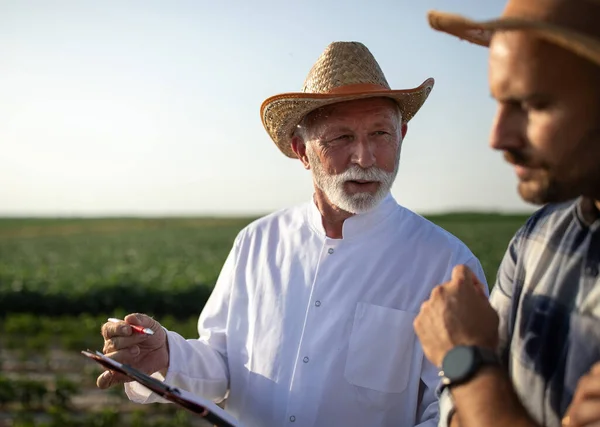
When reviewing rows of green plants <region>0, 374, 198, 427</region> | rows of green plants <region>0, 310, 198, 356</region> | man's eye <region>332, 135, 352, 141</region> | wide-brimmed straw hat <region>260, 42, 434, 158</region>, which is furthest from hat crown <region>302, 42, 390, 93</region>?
rows of green plants <region>0, 310, 198, 356</region>

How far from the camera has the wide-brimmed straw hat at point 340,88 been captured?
122 inches

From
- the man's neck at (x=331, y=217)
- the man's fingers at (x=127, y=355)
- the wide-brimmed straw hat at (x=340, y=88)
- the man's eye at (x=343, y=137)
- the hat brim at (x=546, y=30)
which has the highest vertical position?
the hat brim at (x=546, y=30)

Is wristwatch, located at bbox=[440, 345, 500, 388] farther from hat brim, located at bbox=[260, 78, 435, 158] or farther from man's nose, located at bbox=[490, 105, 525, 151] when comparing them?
hat brim, located at bbox=[260, 78, 435, 158]

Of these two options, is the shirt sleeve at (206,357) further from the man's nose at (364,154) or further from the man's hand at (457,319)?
the man's hand at (457,319)

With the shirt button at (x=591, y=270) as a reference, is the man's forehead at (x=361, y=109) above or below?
above

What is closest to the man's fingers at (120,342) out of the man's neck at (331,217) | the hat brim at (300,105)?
the man's neck at (331,217)

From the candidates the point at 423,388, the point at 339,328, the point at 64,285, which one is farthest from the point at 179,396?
the point at 64,285

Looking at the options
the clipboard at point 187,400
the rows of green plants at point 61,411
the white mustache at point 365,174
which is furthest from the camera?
the rows of green plants at point 61,411

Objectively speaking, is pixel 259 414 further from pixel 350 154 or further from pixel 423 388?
pixel 350 154

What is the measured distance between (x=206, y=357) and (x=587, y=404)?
213cm

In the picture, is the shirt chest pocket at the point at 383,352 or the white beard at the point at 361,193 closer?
the shirt chest pocket at the point at 383,352

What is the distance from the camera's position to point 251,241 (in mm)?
3463

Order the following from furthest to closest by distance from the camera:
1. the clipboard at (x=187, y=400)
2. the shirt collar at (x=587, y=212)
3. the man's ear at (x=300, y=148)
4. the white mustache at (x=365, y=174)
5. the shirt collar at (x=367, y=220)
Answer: the man's ear at (x=300, y=148) < the shirt collar at (x=367, y=220) < the white mustache at (x=365, y=174) < the clipboard at (x=187, y=400) < the shirt collar at (x=587, y=212)

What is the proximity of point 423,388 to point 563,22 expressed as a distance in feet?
6.03
